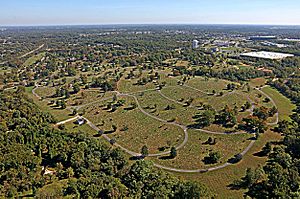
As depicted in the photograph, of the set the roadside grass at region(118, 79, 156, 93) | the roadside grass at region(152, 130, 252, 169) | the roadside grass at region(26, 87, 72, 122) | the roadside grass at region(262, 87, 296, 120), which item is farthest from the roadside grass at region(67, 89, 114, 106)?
the roadside grass at region(262, 87, 296, 120)

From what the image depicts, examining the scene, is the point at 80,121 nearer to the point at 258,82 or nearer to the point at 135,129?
the point at 135,129

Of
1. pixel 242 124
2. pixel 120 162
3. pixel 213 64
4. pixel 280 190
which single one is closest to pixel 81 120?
pixel 120 162

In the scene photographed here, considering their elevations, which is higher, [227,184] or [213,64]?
[213,64]

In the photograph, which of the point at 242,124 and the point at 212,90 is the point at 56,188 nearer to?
the point at 242,124

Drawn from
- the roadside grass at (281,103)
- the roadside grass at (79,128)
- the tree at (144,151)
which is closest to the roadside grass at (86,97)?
the roadside grass at (79,128)

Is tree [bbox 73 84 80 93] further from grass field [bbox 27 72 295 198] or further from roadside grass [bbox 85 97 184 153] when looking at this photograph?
roadside grass [bbox 85 97 184 153]

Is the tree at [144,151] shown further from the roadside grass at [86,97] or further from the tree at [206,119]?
the roadside grass at [86,97]
